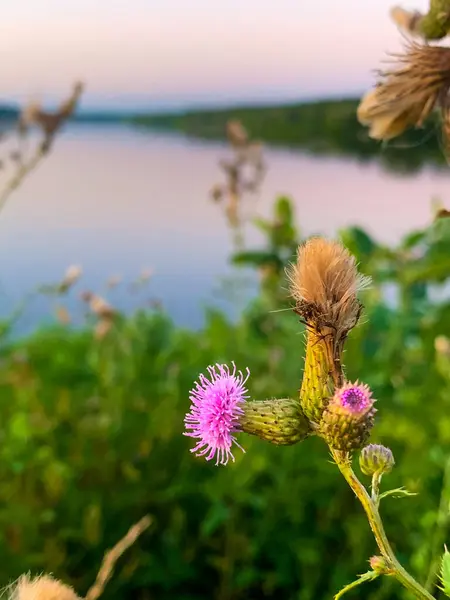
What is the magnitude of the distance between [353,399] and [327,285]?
3.1 inches

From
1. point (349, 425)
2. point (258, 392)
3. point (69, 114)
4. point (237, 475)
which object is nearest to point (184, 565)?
point (237, 475)

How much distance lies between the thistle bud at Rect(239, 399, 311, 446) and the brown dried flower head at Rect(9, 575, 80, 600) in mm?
172

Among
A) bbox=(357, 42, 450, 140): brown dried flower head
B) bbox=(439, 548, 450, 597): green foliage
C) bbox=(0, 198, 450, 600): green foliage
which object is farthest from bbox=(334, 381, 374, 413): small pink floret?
bbox=(0, 198, 450, 600): green foliage

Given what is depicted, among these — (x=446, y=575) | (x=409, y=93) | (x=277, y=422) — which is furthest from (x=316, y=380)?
(x=409, y=93)

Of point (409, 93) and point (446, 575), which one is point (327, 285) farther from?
point (409, 93)

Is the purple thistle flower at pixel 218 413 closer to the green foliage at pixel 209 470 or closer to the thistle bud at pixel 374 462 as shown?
the thistle bud at pixel 374 462

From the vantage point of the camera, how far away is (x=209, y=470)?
2008 millimetres

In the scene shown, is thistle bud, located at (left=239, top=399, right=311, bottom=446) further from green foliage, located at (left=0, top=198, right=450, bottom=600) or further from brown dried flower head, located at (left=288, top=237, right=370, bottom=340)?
green foliage, located at (left=0, top=198, right=450, bottom=600)

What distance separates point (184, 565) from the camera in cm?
191

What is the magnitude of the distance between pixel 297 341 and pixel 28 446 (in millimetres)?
628

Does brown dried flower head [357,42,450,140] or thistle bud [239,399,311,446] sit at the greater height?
brown dried flower head [357,42,450,140]

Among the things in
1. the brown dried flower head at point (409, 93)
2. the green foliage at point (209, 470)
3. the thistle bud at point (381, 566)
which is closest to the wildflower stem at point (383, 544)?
the thistle bud at point (381, 566)

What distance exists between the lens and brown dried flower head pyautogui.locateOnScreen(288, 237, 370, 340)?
0.55 m

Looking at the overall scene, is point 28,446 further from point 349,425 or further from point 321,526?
point 349,425
